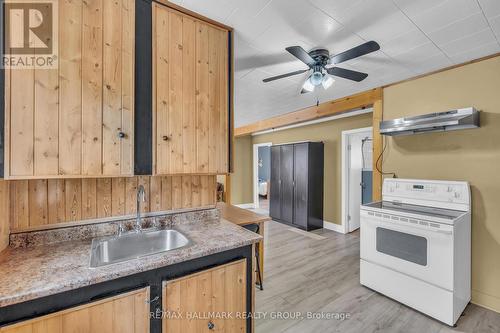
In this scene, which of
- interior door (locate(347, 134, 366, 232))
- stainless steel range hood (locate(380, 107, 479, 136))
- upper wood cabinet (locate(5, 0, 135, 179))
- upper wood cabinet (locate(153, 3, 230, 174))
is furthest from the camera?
interior door (locate(347, 134, 366, 232))

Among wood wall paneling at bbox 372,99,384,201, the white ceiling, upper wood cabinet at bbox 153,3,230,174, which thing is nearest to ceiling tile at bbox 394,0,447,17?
the white ceiling

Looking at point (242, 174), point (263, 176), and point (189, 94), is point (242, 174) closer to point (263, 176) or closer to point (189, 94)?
point (263, 176)

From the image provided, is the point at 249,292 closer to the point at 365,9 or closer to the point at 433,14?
the point at 365,9

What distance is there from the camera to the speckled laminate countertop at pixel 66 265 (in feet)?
3.15

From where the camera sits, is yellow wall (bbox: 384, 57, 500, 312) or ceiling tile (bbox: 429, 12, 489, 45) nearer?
ceiling tile (bbox: 429, 12, 489, 45)

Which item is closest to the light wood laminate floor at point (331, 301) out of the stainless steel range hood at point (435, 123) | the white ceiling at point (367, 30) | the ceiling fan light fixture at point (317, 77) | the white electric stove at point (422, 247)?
the white electric stove at point (422, 247)

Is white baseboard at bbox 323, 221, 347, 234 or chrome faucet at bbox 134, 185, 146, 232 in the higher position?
chrome faucet at bbox 134, 185, 146, 232

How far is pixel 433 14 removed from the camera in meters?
1.58

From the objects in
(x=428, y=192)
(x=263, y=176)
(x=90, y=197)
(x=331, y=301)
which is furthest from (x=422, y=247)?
(x=263, y=176)

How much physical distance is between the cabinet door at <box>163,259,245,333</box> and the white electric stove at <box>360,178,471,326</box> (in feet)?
5.43

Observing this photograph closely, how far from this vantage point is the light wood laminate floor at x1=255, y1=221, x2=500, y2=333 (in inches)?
78.4

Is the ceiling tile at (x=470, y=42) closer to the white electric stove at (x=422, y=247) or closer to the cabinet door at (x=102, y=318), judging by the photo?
the white electric stove at (x=422, y=247)

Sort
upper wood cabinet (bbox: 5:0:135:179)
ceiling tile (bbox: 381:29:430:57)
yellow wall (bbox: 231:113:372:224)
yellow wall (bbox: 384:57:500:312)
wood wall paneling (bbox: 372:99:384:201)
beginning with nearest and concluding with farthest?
upper wood cabinet (bbox: 5:0:135:179), ceiling tile (bbox: 381:29:430:57), yellow wall (bbox: 384:57:500:312), wood wall paneling (bbox: 372:99:384:201), yellow wall (bbox: 231:113:372:224)

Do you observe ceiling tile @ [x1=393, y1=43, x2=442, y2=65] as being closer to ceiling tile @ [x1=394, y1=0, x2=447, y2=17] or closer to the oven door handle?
ceiling tile @ [x1=394, y1=0, x2=447, y2=17]
